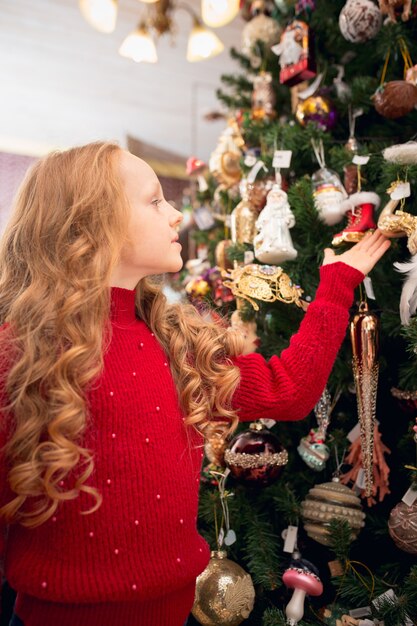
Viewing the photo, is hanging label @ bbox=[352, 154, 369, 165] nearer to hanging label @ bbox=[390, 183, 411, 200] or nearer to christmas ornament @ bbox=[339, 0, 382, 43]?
hanging label @ bbox=[390, 183, 411, 200]

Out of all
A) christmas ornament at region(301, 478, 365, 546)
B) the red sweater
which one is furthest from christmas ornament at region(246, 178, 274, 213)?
christmas ornament at region(301, 478, 365, 546)

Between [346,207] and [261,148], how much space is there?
1.48 ft

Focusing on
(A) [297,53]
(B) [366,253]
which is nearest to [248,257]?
(B) [366,253]

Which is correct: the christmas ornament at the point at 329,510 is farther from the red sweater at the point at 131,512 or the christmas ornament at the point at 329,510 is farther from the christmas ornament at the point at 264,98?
the christmas ornament at the point at 264,98

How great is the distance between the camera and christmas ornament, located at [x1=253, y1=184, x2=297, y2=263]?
1.18 m

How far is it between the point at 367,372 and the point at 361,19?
0.85m

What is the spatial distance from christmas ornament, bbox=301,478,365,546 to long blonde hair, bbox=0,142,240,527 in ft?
0.97

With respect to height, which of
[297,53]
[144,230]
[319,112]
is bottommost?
[144,230]

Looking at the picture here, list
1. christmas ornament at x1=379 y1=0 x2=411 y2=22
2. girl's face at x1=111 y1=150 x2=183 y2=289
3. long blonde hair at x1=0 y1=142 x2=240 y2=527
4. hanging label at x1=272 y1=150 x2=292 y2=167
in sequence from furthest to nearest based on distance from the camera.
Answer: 1. hanging label at x1=272 y1=150 x2=292 y2=167
2. christmas ornament at x1=379 y1=0 x2=411 y2=22
3. girl's face at x1=111 y1=150 x2=183 y2=289
4. long blonde hair at x1=0 y1=142 x2=240 y2=527

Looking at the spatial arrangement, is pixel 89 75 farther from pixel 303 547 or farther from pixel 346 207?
pixel 303 547

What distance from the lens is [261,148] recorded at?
1.51m

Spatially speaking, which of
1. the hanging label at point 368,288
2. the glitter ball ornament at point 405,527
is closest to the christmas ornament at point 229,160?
the hanging label at point 368,288

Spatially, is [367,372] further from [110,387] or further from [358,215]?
[110,387]

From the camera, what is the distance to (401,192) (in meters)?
1.04
